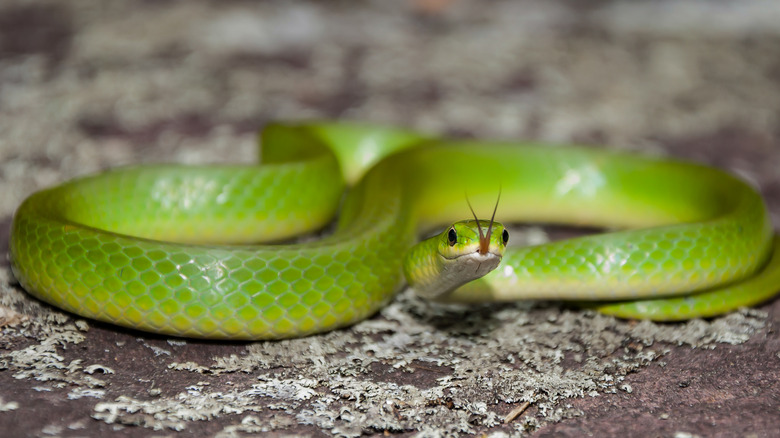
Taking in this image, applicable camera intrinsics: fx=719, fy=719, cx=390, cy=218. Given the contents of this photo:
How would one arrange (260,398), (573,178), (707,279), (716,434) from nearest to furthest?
(716,434), (260,398), (707,279), (573,178)

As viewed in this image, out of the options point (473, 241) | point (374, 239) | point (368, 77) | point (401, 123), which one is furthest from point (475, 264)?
point (368, 77)

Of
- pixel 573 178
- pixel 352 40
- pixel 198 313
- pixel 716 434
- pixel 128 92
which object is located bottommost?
pixel 716 434

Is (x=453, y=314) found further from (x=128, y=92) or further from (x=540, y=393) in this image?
(x=128, y=92)

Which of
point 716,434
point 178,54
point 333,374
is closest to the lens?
point 716,434

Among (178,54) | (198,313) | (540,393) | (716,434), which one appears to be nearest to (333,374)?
(198,313)

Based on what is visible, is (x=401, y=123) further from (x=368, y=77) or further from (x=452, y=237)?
(x=452, y=237)

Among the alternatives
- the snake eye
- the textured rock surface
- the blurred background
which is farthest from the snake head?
the blurred background

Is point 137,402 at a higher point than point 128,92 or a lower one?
lower

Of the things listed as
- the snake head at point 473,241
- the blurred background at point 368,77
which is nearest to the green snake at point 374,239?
the snake head at point 473,241

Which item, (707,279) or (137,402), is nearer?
(137,402)
